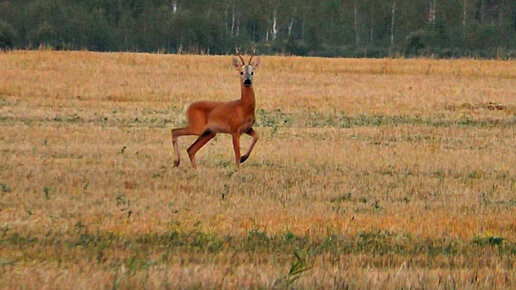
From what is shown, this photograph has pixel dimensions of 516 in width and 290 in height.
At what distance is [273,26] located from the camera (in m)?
79.8

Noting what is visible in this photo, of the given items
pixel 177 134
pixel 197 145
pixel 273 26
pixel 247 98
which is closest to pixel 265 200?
pixel 247 98

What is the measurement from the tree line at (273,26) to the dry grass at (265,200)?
37021mm

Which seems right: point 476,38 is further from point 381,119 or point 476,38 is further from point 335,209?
point 335,209

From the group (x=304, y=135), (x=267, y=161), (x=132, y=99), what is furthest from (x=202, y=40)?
(x=267, y=161)

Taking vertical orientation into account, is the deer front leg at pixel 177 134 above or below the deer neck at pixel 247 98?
below

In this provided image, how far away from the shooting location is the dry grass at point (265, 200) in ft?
29.4

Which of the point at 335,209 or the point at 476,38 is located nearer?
the point at 335,209

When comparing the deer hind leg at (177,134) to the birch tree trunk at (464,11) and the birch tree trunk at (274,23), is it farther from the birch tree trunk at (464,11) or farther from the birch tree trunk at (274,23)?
the birch tree trunk at (464,11)

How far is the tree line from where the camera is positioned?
7025cm

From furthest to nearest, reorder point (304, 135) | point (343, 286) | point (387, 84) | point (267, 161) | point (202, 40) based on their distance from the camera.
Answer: point (202, 40), point (387, 84), point (304, 135), point (267, 161), point (343, 286)

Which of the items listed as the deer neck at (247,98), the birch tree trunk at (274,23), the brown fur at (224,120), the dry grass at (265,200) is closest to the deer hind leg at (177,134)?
the brown fur at (224,120)

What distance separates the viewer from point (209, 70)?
1784 inches

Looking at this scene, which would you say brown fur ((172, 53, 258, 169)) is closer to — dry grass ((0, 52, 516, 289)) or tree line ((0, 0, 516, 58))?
dry grass ((0, 52, 516, 289))

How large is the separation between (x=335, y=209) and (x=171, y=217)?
75.9 inches
